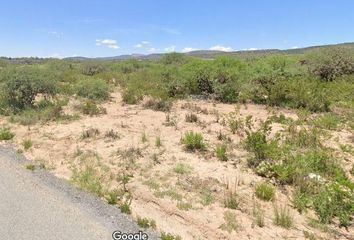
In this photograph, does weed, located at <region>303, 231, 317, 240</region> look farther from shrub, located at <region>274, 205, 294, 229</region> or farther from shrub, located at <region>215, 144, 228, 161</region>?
shrub, located at <region>215, 144, 228, 161</region>

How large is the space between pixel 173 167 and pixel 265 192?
7.21ft

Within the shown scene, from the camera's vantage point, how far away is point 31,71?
15562 millimetres

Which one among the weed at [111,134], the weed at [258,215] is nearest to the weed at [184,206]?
the weed at [258,215]

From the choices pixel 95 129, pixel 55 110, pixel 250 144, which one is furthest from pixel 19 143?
pixel 250 144

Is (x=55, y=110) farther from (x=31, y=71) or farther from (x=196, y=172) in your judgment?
(x=196, y=172)

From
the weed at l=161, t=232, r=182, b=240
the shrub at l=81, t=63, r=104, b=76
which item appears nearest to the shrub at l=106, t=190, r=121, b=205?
the weed at l=161, t=232, r=182, b=240

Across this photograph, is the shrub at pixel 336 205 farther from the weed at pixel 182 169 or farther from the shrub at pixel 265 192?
the weed at pixel 182 169

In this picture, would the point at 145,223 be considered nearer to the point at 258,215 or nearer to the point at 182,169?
the point at 258,215

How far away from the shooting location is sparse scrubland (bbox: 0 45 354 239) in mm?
6012

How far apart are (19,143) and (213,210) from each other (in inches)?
251

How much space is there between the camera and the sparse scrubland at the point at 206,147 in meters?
6.01

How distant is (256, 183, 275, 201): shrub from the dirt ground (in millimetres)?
131

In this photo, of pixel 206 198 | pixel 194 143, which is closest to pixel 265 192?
pixel 206 198

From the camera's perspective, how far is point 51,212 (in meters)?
5.86
